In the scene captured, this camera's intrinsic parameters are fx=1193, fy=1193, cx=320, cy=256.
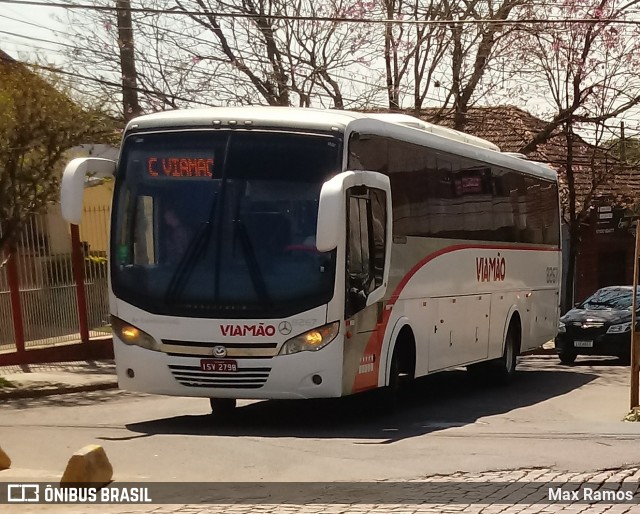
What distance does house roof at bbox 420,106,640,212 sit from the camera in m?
26.5

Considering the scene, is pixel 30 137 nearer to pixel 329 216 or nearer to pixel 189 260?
pixel 189 260

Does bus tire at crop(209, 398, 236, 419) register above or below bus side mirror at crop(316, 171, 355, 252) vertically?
below

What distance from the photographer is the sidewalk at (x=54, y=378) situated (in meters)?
17.9

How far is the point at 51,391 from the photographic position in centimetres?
1820

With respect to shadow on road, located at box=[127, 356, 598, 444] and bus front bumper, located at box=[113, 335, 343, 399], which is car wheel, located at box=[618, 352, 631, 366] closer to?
shadow on road, located at box=[127, 356, 598, 444]

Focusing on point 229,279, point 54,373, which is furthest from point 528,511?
point 54,373

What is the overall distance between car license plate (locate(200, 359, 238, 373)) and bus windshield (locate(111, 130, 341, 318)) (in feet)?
1.61

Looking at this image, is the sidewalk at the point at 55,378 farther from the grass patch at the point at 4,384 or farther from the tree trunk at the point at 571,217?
the tree trunk at the point at 571,217

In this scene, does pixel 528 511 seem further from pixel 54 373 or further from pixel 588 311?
pixel 588 311

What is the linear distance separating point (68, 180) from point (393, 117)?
15.2 feet

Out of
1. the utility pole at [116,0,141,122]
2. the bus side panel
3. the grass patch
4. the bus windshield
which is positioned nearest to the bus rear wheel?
the bus side panel

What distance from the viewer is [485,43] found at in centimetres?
2462

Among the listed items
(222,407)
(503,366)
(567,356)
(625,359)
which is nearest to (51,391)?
(222,407)

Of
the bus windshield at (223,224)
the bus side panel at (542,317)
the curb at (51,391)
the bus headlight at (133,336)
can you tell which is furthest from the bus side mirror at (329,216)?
the bus side panel at (542,317)
